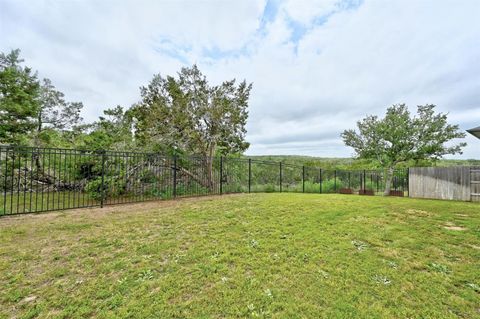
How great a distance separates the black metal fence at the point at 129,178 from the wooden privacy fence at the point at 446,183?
1769 millimetres

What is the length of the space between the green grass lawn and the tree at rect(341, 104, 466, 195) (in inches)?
330

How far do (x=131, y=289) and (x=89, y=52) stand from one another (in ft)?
35.2

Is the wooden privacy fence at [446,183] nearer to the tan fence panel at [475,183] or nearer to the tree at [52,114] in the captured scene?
the tan fence panel at [475,183]

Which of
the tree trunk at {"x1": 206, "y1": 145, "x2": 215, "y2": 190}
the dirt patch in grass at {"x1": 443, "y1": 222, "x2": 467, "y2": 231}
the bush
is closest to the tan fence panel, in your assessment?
the dirt patch in grass at {"x1": 443, "y1": 222, "x2": 467, "y2": 231}

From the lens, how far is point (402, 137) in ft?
37.5

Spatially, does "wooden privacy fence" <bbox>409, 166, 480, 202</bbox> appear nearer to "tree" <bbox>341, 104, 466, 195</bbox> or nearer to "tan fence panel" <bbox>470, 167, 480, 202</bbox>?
"tan fence panel" <bbox>470, 167, 480, 202</bbox>

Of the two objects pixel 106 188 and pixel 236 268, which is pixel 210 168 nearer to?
pixel 106 188

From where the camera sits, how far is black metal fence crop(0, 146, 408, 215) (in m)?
7.26

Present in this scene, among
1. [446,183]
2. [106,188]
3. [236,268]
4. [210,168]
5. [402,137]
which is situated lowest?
[236,268]

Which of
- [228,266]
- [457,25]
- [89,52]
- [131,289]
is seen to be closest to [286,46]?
[457,25]

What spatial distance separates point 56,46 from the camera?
8180 mm

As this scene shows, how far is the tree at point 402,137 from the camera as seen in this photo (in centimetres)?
1091

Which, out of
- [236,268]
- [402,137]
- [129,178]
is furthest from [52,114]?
[402,137]

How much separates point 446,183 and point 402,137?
124 inches
